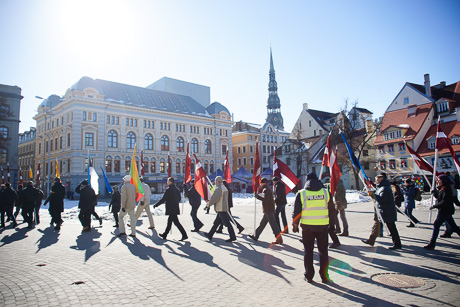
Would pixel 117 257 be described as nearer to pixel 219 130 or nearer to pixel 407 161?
pixel 407 161

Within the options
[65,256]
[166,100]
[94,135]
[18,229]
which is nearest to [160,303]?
[65,256]

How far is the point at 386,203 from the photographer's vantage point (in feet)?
26.7

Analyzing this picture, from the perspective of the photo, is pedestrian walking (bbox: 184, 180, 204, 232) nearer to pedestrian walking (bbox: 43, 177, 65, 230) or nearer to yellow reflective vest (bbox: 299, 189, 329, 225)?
pedestrian walking (bbox: 43, 177, 65, 230)

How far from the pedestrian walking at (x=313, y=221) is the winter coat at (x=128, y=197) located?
634cm

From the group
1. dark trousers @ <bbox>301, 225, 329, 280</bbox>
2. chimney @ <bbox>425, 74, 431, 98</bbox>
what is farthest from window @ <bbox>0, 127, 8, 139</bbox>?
chimney @ <bbox>425, 74, 431, 98</bbox>

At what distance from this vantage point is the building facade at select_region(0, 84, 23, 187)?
42.5 m

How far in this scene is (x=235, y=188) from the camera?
59.2 metres

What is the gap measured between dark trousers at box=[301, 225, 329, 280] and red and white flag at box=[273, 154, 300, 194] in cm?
388

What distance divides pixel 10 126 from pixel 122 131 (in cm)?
1602

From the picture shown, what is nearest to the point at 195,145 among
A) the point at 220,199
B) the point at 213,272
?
the point at 220,199

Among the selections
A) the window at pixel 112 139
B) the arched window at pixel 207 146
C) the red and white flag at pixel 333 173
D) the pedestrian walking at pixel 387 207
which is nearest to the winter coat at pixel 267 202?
the red and white flag at pixel 333 173

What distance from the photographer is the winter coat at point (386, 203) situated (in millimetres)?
8055

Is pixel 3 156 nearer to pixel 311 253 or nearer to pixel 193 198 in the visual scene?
pixel 193 198

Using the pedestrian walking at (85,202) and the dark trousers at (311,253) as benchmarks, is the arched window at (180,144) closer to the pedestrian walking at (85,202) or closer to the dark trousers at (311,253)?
the pedestrian walking at (85,202)
